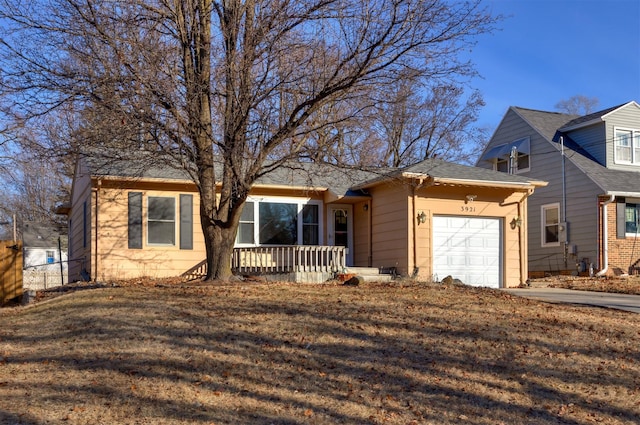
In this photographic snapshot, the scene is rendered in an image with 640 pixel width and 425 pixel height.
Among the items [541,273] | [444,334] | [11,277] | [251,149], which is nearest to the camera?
[444,334]

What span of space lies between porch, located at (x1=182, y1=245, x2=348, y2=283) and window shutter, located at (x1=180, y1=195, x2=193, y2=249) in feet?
2.83

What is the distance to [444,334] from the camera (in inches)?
359

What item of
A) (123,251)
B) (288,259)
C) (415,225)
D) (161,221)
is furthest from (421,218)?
(123,251)

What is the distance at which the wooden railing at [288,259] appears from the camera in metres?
15.9

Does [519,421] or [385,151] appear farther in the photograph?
[385,151]

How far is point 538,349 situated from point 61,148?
8.42 metres

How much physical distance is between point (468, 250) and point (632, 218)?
8060 mm

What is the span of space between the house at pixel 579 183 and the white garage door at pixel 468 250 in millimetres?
5028

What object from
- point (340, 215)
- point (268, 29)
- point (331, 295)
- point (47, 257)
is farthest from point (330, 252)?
point (47, 257)

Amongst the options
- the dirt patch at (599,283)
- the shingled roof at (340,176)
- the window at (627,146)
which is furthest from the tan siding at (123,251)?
the window at (627,146)

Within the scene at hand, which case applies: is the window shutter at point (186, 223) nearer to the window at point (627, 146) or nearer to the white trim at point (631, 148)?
the white trim at point (631, 148)

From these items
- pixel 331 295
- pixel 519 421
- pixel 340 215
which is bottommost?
pixel 519 421

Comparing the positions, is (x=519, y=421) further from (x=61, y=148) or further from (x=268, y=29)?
(x=61, y=148)

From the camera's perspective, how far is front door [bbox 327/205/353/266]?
1922 cm
